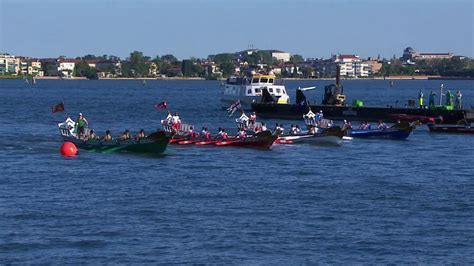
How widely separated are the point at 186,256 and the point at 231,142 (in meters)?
32.9

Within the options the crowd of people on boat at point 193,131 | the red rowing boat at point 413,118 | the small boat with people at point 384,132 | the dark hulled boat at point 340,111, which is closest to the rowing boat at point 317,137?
the crowd of people on boat at point 193,131

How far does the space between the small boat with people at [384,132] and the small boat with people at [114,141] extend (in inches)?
685

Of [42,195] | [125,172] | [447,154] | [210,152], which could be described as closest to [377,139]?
[447,154]

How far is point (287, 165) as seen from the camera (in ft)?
196

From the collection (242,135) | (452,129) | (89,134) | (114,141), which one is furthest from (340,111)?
(114,141)

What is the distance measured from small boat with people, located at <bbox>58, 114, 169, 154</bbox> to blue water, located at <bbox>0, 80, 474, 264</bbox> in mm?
585

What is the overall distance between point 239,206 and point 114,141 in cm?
1986

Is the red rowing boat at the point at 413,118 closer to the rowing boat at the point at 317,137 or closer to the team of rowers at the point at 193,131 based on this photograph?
the team of rowers at the point at 193,131

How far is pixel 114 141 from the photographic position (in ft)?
207

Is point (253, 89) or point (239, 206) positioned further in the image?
point (253, 89)

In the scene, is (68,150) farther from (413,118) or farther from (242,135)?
(413,118)

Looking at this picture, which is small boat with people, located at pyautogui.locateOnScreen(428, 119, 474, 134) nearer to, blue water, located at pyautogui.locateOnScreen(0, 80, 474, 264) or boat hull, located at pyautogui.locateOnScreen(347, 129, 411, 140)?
boat hull, located at pyautogui.locateOnScreen(347, 129, 411, 140)

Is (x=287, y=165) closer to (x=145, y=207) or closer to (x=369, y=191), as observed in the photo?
(x=369, y=191)

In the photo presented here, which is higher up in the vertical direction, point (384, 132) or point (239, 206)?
point (384, 132)
